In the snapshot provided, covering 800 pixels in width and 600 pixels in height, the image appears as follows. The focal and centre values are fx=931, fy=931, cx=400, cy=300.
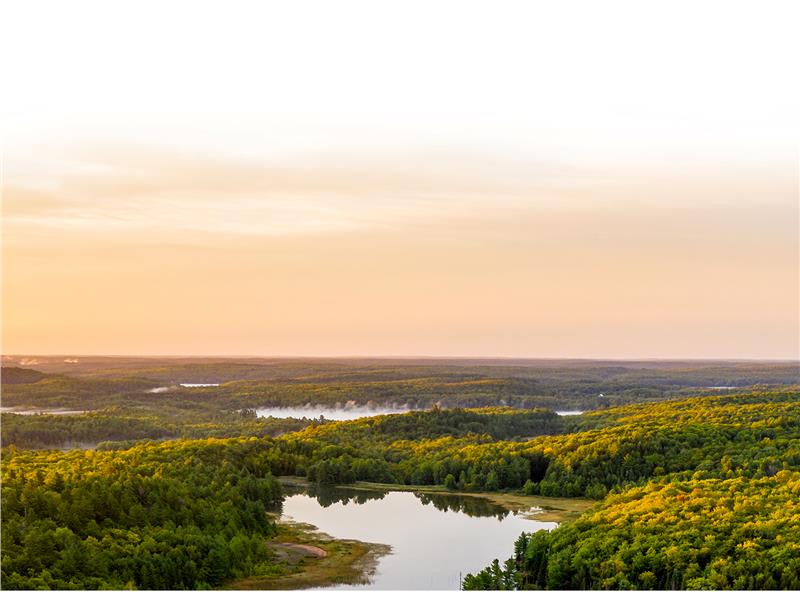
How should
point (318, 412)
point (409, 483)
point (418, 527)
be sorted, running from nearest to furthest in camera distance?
point (418, 527)
point (409, 483)
point (318, 412)

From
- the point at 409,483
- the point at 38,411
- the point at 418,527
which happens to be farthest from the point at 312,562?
the point at 38,411

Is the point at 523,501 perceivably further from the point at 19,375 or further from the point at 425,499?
the point at 19,375

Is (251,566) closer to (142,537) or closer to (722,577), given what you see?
(142,537)

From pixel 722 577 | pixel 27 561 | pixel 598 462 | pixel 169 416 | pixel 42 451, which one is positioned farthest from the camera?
pixel 169 416

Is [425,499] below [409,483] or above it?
above

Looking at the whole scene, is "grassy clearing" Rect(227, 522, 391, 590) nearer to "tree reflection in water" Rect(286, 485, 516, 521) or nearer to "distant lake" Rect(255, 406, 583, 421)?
"tree reflection in water" Rect(286, 485, 516, 521)

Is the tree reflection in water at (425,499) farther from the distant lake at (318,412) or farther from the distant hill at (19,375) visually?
the distant lake at (318,412)

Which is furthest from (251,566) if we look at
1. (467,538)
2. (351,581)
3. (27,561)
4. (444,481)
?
(444,481)
